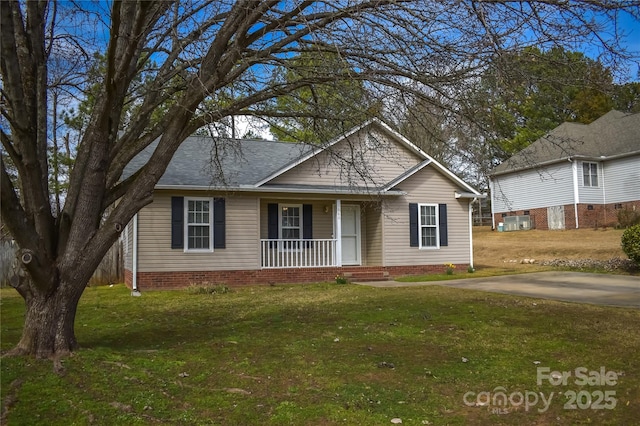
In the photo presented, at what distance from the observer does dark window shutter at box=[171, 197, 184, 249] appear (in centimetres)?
1485

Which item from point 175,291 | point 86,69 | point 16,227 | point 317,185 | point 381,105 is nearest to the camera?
point 16,227

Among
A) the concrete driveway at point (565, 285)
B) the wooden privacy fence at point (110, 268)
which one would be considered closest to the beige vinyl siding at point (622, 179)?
the concrete driveway at point (565, 285)

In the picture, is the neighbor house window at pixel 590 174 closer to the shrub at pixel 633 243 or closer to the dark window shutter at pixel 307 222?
the shrub at pixel 633 243

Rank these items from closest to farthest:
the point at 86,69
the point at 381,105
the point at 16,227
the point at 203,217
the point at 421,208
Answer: the point at 16,227 → the point at 381,105 → the point at 86,69 → the point at 203,217 → the point at 421,208

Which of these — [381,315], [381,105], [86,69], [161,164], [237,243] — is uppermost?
[86,69]

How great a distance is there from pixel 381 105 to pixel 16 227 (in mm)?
4758

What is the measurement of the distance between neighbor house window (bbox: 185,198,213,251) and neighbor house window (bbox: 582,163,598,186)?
22.6 metres

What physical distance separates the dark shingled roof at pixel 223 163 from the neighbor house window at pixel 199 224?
25.7 inches

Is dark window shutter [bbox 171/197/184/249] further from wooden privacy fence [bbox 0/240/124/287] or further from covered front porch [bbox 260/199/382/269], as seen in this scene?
wooden privacy fence [bbox 0/240/124/287]

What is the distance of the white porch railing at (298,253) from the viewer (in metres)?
16.3

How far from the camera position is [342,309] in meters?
10.1

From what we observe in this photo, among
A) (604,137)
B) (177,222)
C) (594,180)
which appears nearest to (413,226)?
(177,222)

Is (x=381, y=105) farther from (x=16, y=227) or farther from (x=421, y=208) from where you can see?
(x=421, y=208)

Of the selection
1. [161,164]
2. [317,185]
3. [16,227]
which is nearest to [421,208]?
[317,185]
